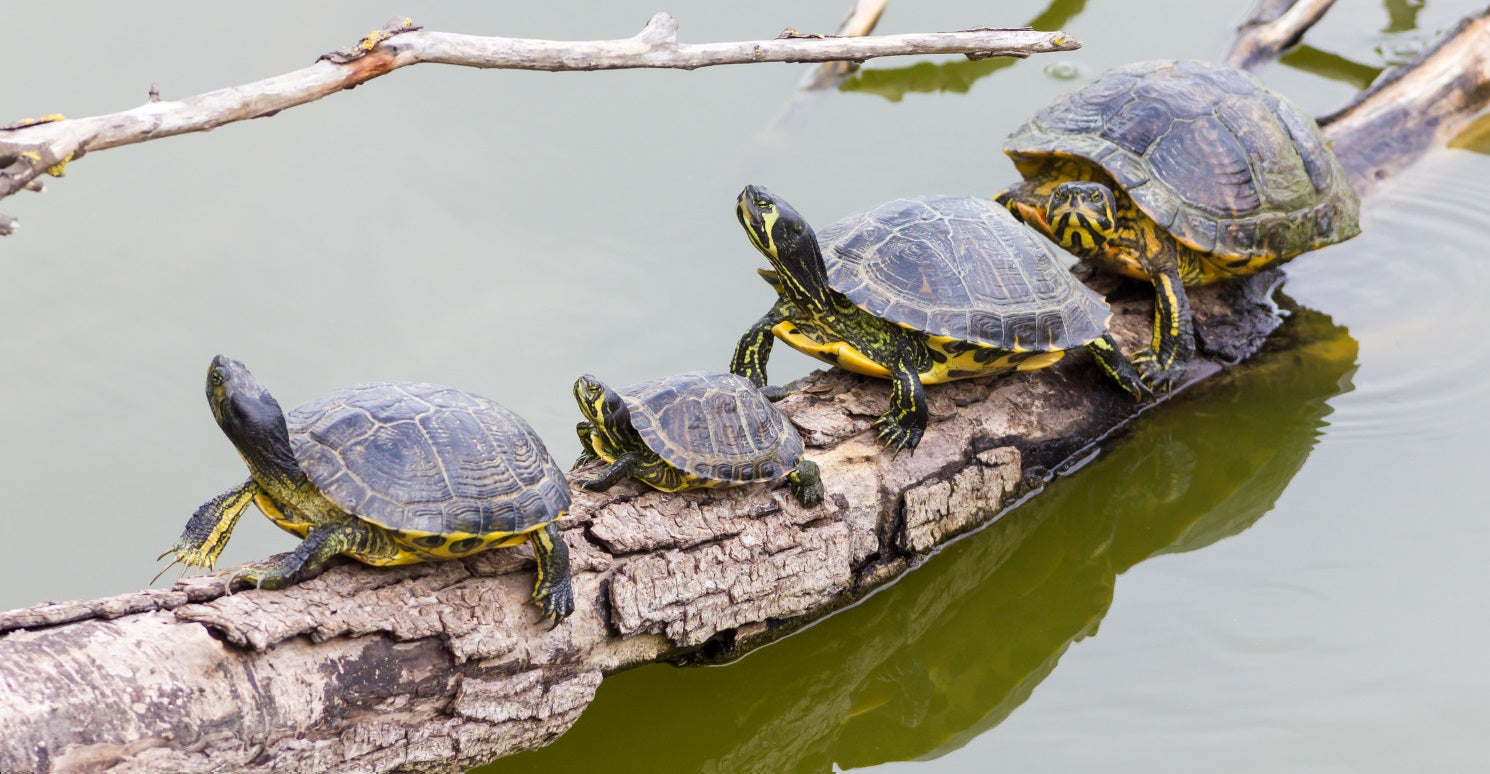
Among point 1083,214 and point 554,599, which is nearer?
point 554,599

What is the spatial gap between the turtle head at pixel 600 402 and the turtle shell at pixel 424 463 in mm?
231

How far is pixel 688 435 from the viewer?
3.32 m

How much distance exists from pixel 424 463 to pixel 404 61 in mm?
1268

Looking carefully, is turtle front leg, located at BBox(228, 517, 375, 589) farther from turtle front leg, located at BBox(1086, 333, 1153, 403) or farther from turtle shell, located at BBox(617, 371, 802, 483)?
turtle front leg, located at BBox(1086, 333, 1153, 403)

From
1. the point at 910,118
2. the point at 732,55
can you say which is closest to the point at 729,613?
the point at 732,55

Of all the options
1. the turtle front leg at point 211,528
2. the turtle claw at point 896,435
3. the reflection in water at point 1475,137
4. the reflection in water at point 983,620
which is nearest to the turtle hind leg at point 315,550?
the turtle front leg at point 211,528

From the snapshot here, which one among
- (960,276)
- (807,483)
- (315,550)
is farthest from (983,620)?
(315,550)

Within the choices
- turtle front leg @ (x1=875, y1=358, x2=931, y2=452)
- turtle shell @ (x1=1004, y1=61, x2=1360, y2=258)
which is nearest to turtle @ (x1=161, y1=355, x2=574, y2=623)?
turtle front leg @ (x1=875, y1=358, x2=931, y2=452)

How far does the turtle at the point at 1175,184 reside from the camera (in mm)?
4543

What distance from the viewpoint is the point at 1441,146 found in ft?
19.8

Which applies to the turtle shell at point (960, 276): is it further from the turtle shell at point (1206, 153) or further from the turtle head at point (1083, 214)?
the turtle shell at point (1206, 153)

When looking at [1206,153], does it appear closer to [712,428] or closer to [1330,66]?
[712,428]

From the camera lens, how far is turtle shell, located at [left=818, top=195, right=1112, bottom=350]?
3.85 m

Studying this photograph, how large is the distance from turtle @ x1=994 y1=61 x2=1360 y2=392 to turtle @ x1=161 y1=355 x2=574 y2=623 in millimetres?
2506
